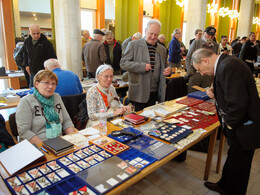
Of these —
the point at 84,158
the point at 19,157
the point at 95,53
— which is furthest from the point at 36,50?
the point at 84,158

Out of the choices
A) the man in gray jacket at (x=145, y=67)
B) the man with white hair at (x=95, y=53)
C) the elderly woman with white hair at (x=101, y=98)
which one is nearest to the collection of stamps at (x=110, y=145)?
the elderly woman with white hair at (x=101, y=98)

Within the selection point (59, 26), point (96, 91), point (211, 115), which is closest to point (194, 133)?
point (211, 115)

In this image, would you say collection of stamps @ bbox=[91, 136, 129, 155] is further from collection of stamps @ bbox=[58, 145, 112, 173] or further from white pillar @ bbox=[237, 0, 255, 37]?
white pillar @ bbox=[237, 0, 255, 37]

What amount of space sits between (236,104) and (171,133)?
0.57 metres

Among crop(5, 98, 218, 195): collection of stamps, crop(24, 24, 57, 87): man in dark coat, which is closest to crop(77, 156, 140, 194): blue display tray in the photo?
crop(5, 98, 218, 195): collection of stamps

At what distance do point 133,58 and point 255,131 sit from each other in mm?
1668

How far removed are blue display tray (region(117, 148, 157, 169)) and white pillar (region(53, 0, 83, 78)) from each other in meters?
4.23

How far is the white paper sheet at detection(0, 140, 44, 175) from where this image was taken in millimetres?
1291

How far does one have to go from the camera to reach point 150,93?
9.78 feet

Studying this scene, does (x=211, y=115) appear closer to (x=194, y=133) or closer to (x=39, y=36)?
(x=194, y=133)

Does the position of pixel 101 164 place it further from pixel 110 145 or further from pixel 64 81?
pixel 64 81

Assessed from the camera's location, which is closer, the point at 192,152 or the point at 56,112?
the point at 56,112

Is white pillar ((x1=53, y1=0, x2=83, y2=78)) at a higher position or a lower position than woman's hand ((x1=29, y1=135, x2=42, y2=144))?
higher

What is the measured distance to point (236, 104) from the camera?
1610 mm
